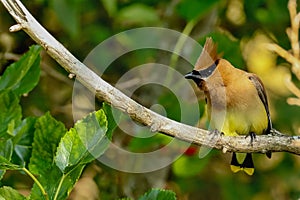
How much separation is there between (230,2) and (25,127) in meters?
1.44

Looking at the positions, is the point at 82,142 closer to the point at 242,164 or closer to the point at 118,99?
the point at 118,99

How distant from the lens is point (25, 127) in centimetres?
156

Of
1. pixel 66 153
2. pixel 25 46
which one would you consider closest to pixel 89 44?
pixel 25 46

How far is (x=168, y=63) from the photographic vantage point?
2.64 metres

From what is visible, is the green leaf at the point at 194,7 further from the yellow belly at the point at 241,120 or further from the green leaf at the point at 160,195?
the green leaf at the point at 160,195

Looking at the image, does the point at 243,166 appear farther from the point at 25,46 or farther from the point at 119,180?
the point at 25,46

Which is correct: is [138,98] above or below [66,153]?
below

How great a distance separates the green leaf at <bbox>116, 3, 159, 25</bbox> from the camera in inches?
99.5

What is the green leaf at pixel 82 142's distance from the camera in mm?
Answer: 1270

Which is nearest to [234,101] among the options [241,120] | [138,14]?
[241,120]

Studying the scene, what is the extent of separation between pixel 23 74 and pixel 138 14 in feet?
3.09

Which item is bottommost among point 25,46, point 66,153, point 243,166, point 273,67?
point 273,67

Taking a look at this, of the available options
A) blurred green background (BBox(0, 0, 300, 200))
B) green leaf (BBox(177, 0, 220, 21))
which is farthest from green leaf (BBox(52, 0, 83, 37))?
green leaf (BBox(177, 0, 220, 21))

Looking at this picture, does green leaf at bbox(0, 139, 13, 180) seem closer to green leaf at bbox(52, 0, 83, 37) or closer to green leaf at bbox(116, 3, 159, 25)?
green leaf at bbox(52, 0, 83, 37)
